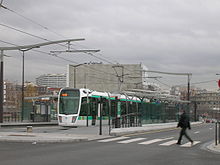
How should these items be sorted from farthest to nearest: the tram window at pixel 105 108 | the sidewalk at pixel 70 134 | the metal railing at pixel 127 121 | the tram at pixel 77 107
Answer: the tram window at pixel 105 108, the tram at pixel 77 107, the metal railing at pixel 127 121, the sidewalk at pixel 70 134

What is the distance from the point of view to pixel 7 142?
19734 mm

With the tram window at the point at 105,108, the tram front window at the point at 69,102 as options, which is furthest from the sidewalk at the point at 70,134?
the tram window at the point at 105,108

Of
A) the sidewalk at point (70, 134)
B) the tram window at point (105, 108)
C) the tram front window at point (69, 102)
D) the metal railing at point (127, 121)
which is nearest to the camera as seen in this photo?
the sidewalk at point (70, 134)

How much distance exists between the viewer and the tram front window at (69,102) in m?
33.2

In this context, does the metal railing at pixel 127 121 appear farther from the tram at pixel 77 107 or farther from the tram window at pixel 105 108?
the tram window at pixel 105 108

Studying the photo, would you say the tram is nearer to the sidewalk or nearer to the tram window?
the tram window

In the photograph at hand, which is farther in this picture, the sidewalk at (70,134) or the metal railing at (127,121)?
the metal railing at (127,121)

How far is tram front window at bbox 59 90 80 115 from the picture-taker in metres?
33.2

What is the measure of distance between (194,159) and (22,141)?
9.89 metres

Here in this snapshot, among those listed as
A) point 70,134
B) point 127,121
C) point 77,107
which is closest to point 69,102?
point 77,107

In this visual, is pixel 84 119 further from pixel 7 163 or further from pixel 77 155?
pixel 7 163

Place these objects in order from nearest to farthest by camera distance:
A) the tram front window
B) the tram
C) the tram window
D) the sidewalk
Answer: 1. the sidewalk
2. the tram
3. the tram front window
4. the tram window

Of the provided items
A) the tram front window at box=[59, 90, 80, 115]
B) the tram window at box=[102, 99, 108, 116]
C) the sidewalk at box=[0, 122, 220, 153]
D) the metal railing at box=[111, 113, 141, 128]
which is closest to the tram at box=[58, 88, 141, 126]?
the tram front window at box=[59, 90, 80, 115]

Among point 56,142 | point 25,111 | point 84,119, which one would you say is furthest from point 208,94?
point 56,142
